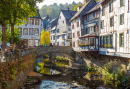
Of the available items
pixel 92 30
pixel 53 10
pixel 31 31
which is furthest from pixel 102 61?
pixel 53 10

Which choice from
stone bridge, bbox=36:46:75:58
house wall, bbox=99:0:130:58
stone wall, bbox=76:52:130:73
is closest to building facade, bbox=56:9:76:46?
stone bridge, bbox=36:46:75:58

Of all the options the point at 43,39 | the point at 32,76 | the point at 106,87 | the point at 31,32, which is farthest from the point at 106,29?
the point at 43,39

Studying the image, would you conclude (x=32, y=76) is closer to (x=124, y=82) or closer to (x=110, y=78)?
(x=110, y=78)

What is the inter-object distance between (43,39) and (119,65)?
1624 inches

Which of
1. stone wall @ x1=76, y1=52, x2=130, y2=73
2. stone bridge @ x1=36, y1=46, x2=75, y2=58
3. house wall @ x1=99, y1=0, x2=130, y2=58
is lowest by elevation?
stone wall @ x1=76, y1=52, x2=130, y2=73

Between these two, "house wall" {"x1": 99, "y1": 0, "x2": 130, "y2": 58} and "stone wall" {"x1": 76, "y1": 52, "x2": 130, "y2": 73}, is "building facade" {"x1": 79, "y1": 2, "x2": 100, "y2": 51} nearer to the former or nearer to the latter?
"stone wall" {"x1": 76, "y1": 52, "x2": 130, "y2": 73}

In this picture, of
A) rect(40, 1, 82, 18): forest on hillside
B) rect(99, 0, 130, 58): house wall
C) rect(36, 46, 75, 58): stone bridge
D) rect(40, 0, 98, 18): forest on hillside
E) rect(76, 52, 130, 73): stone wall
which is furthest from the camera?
rect(40, 1, 82, 18): forest on hillside

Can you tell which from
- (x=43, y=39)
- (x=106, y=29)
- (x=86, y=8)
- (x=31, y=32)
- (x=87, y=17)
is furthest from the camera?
(x=43, y=39)

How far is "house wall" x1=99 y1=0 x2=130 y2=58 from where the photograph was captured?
1866cm

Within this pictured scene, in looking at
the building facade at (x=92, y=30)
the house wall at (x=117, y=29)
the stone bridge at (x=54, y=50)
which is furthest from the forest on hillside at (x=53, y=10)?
the house wall at (x=117, y=29)

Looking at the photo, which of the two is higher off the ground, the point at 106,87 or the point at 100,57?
the point at 100,57

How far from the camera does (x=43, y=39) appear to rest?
59.1 metres

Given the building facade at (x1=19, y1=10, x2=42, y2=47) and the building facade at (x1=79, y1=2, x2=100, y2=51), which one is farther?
the building facade at (x1=19, y1=10, x2=42, y2=47)

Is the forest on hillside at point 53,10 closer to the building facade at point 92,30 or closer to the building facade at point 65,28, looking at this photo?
the building facade at point 65,28
